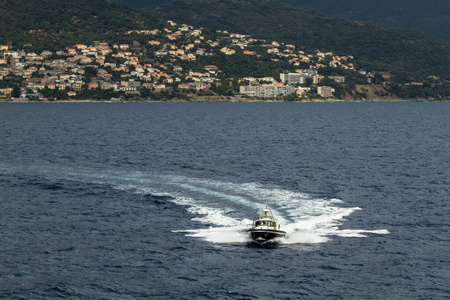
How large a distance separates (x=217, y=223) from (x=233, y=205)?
6.85 m

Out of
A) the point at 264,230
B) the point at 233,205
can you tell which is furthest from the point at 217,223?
the point at 233,205

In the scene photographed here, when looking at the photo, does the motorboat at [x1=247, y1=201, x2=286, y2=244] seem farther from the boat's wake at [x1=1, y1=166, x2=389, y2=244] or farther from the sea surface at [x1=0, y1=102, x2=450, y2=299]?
the boat's wake at [x1=1, y1=166, x2=389, y2=244]

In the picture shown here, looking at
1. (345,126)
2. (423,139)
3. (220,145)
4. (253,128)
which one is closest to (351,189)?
(220,145)

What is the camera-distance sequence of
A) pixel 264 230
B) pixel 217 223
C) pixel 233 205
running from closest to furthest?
pixel 264 230, pixel 217 223, pixel 233 205

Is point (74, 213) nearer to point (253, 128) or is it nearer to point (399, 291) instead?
point (399, 291)

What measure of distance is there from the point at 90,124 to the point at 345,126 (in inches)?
2868

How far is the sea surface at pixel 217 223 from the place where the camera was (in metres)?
43.9

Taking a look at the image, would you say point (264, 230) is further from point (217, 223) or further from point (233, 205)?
point (233, 205)

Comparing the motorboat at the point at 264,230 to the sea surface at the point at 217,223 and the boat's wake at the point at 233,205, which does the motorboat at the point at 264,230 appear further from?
the boat's wake at the point at 233,205

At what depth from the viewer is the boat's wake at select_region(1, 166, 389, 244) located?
5516 cm

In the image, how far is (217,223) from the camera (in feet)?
190

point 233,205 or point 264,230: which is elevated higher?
point 264,230

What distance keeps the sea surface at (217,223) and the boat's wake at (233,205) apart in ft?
0.44

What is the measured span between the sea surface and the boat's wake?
0.13m
